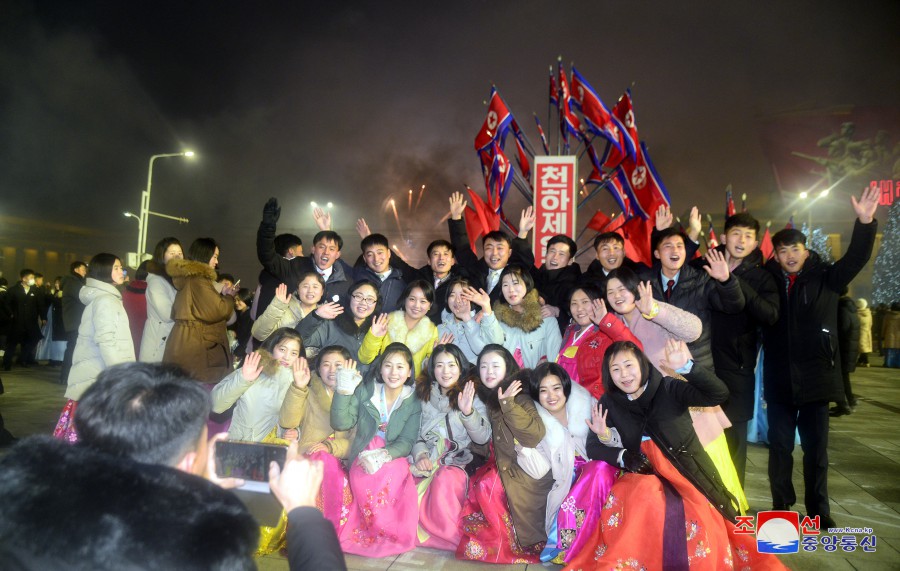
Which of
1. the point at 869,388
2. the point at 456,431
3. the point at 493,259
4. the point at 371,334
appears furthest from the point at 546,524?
the point at 869,388

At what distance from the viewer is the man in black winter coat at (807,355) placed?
4.02 metres

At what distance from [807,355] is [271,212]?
4.75 metres

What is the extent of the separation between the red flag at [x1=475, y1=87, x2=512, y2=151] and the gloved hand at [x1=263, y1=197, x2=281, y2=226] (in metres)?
6.06

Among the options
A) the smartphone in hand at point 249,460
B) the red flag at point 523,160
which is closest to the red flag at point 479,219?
the red flag at point 523,160

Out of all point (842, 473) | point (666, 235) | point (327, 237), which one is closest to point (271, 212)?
point (327, 237)

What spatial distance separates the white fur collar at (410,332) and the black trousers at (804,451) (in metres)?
2.85

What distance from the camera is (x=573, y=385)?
156 inches

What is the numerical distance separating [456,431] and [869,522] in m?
3.28

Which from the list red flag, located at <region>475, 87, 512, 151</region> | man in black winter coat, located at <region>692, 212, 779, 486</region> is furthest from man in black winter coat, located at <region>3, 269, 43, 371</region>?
man in black winter coat, located at <region>692, 212, 779, 486</region>

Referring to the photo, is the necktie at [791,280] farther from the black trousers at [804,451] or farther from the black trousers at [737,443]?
the black trousers at [737,443]

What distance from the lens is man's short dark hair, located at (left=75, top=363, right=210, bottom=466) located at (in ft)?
4.69

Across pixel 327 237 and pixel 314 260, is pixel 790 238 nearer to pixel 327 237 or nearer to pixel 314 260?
pixel 327 237

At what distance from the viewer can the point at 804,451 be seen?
162 inches

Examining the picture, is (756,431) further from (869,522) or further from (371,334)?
(371,334)
